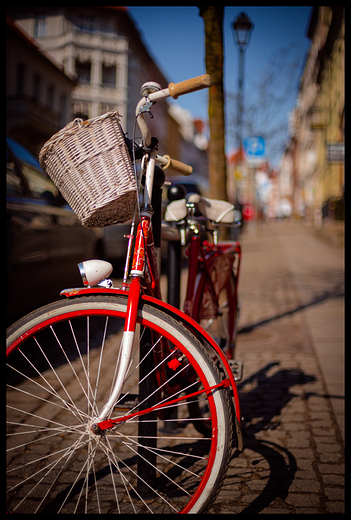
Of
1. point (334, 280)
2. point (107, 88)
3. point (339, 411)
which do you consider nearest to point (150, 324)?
point (339, 411)

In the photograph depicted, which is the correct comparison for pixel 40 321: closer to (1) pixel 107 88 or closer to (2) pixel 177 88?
(2) pixel 177 88

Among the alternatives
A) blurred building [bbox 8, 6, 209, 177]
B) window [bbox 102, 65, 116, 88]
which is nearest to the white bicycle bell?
blurred building [bbox 8, 6, 209, 177]

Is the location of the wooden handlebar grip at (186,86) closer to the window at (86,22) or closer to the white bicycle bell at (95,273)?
the white bicycle bell at (95,273)

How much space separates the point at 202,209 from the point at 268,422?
4.87ft

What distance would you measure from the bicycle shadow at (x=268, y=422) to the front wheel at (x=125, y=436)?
30cm

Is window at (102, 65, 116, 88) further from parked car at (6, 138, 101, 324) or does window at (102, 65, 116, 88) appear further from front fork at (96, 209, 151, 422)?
front fork at (96, 209, 151, 422)

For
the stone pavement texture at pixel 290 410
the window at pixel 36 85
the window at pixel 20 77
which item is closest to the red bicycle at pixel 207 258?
the stone pavement texture at pixel 290 410

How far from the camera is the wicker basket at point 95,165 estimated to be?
168 cm

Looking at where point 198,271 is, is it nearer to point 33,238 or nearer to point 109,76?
point 33,238

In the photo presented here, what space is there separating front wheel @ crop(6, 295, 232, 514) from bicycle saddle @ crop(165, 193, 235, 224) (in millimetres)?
709

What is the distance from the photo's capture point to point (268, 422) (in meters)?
3.04

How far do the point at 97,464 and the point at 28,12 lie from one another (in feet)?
144

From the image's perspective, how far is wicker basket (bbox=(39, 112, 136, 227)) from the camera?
5.53 feet

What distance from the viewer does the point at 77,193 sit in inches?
68.7
